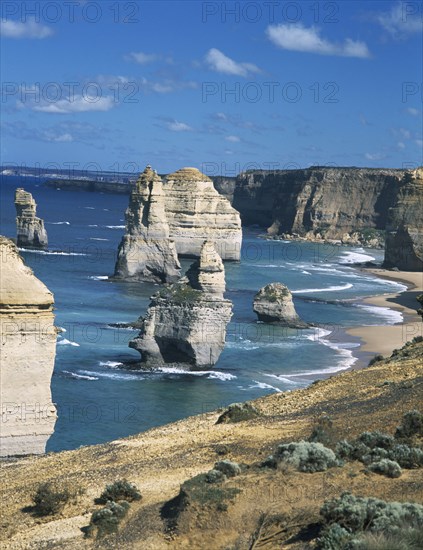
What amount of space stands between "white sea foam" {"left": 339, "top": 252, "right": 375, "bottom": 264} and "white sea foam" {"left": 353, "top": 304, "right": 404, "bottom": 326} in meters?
37.1

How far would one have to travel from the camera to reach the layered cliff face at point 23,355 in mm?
20562

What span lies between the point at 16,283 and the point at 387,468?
848 centimetres

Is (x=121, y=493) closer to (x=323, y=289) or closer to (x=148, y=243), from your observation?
(x=323, y=289)

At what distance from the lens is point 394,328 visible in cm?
5791

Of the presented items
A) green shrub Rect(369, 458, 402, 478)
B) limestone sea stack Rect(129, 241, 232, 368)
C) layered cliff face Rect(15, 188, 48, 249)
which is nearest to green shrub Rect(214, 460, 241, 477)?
green shrub Rect(369, 458, 402, 478)

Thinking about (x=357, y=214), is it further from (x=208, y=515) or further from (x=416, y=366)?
(x=208, y=515)

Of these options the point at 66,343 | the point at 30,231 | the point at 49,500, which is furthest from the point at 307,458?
the point at 30,231

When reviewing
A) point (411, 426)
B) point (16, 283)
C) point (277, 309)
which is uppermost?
point (16, 283)

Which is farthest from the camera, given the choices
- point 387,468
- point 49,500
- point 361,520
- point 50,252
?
point 50,252

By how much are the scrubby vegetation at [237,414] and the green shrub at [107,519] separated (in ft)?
24.7

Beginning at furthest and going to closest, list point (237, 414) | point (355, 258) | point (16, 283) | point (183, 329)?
point (355, 258)
point (183, 329)
point (237, 414)
point (16, 283)

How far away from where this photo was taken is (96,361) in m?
42.7

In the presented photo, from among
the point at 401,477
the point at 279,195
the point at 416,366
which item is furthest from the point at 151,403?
the point at 279,195

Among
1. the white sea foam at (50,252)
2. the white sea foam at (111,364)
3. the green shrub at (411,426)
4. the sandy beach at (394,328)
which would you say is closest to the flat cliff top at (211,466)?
the green shrub at (411,426)
